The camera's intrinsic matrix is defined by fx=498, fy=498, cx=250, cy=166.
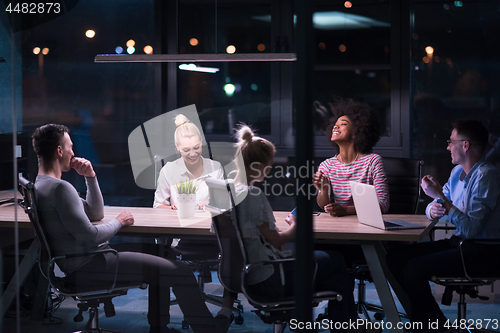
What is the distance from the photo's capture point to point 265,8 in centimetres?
362

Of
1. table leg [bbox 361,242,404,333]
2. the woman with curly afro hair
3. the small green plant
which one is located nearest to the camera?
table leg [bbox 361,242,404,333]

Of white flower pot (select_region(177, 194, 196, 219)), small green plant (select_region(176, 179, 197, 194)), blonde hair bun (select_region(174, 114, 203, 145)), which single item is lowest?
white flower pot (select_region(177, 194, 196, 219))

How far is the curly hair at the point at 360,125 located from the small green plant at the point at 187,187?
3.87ft

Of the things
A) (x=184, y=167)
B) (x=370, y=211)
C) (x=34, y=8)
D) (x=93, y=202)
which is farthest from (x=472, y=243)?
(x=34, y=8)

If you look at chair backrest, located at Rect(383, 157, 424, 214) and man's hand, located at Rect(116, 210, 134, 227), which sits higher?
chair backrest, located at Rect(383, 157, 424, 214)

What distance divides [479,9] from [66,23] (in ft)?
11.5

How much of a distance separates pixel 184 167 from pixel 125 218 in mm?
591

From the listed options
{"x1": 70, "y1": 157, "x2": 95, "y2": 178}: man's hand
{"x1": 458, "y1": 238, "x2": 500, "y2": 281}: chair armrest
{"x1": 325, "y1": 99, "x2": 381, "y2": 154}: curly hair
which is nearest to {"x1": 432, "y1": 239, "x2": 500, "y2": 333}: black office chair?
{"x1": 458, "y1": 238, "x2": 500, "y2": 281}: chair armrest

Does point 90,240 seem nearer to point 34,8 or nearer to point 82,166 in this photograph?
point 82,166

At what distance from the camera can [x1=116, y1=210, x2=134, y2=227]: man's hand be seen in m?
2.80

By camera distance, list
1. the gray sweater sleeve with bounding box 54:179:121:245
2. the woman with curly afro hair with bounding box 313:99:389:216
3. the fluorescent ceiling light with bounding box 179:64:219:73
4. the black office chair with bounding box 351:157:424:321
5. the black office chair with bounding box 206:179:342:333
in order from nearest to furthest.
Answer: the black office chair with bounding box 206:179:342:333 → the gray sweater sleeve with bounding box 54:179:121:245 → the woman with curly afro hair with bounding box 313:99:389:216 → the black office chair with bounding box 351:157:424:321 → the fluorescent ceiling light with bounding box 179:64:219:73

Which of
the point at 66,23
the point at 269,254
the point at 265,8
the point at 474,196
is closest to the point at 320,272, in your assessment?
the point at 269,254

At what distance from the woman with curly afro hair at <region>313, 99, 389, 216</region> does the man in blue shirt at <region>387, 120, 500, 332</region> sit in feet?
1.46

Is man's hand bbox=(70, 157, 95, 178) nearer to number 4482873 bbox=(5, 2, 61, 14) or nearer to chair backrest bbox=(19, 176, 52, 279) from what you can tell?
chair backrest bbox=(19, 176, 52, 279)
